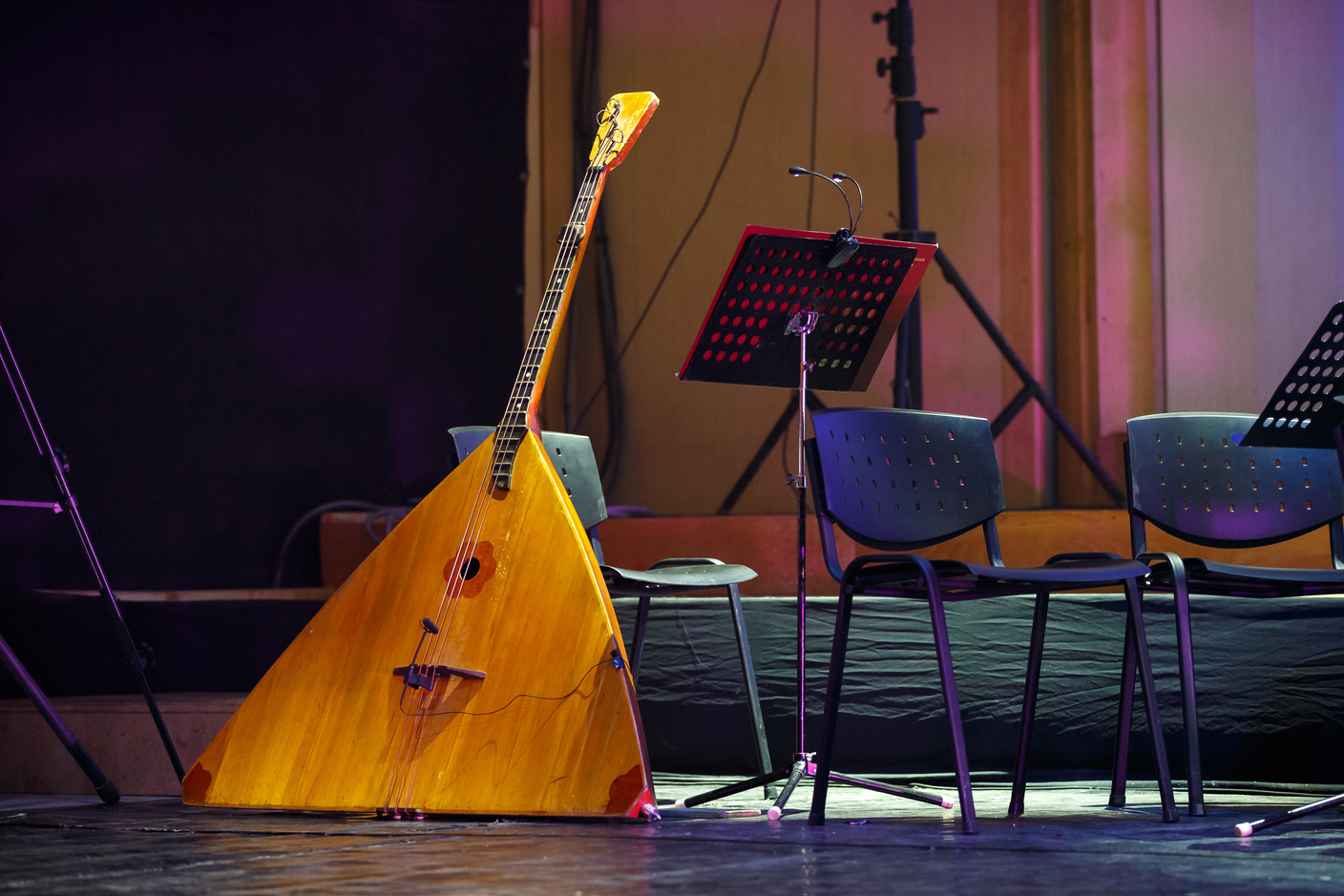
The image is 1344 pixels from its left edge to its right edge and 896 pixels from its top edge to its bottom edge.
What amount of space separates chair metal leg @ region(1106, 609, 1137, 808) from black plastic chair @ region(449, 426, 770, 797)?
771 millimetres

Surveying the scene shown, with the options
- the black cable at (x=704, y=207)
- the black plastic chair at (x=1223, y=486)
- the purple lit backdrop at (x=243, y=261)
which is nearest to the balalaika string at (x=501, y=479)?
the black plastic chair at (x=1223, y=486)

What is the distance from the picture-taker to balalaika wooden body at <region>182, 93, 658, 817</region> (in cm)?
273

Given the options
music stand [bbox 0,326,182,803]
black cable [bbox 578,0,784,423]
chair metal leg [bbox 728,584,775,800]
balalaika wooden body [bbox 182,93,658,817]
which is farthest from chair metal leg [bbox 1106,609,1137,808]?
black cable [bbox 578,0,784,423]

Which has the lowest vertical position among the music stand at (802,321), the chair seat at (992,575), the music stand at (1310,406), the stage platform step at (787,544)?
the stage platform step at (787,544)

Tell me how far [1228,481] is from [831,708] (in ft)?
3.64

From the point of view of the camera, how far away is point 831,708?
108 inches

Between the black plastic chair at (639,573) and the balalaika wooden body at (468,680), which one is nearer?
the balalaika wooden body at (468,680)

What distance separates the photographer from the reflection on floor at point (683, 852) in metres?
2.03

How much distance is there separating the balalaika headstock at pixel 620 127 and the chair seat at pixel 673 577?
88 centimetres

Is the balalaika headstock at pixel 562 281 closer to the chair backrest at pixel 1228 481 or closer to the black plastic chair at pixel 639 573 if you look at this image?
the black plastic chair at pixel 639 573

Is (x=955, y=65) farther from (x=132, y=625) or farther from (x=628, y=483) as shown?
(x=132, y=625)

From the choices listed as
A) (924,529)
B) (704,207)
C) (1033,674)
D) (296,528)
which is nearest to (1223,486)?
(1033,674)

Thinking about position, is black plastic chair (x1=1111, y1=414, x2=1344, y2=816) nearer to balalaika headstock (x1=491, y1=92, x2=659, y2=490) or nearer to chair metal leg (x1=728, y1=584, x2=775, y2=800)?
chair metal leg (x1=728, y1=584, x2=775, y2=800)

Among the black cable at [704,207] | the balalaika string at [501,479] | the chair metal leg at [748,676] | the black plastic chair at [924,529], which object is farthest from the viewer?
the black cable at [704,207]
